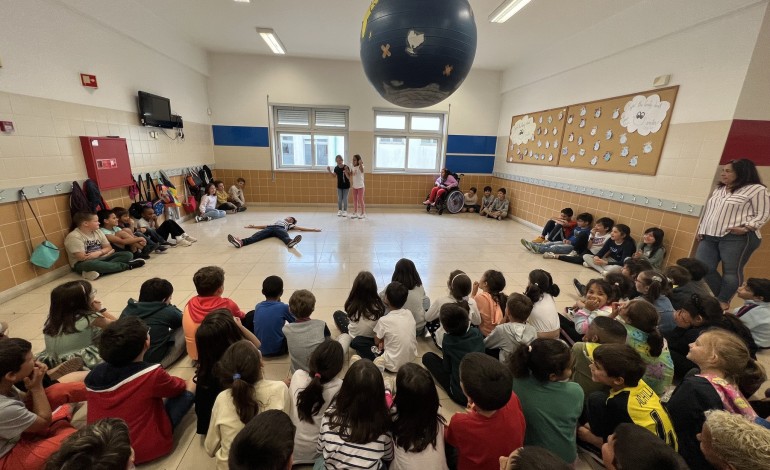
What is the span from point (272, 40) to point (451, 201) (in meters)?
5.00

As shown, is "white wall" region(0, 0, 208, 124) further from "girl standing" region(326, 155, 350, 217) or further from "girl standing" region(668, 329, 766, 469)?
"girl standing" region(668, 329, 766, 469)

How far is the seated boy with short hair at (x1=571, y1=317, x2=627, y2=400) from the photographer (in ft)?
5.94

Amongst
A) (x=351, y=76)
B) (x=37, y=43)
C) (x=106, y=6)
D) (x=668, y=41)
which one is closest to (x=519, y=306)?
(x=668, y=41)

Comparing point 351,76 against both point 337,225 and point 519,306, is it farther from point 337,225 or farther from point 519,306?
point 519,306

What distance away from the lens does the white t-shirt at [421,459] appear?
4.19ft

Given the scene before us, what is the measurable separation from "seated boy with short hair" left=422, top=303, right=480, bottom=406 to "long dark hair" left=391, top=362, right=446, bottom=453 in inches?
25.2

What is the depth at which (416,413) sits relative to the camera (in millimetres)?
1300

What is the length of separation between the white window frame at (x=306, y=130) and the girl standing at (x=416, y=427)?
7.34 meters

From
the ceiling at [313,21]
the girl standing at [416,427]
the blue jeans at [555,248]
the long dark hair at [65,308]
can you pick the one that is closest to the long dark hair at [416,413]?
the girl standing at [416,427]

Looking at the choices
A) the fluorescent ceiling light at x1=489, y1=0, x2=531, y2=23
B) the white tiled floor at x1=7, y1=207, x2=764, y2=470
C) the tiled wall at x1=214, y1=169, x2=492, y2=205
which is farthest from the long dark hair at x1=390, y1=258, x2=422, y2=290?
the tiled wall at x1=214, y1=169, x2=492, y2=205

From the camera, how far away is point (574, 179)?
18.5ft

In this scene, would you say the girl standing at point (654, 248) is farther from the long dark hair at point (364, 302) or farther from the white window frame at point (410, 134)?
the white window frame at point (410, 134)

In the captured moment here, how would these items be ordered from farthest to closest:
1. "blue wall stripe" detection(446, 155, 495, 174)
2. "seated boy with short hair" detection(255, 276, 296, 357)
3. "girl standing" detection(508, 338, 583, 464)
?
1. "blue wall stripe" detection(446, 155, 495, 174)
2. "seated boy with short hair" detection(255, 276, 296, 357)
3. "girl standing" detection(508, 338, 583, 464)

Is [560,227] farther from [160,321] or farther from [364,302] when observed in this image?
[160,321]
